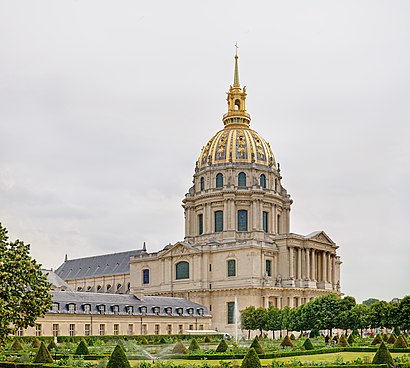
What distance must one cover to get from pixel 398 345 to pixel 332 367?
17.3m

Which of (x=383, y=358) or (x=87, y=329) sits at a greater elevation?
(x=87, y=329)

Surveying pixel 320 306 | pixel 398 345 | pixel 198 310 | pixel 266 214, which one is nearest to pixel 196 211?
pixel 266 214

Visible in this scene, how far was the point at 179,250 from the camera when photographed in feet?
304

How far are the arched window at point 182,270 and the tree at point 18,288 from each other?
2382 inches

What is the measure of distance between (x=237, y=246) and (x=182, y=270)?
949cm

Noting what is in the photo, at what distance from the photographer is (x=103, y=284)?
375 ft

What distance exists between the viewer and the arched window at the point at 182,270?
91.7m

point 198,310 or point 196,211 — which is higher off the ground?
point 196,211

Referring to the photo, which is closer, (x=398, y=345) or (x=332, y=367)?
(x=332, y=367)

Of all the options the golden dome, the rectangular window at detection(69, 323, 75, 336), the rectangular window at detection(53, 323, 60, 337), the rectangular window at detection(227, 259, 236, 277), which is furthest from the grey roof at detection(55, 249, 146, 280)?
the rectangular window at detection(53, 323, 60, 337)

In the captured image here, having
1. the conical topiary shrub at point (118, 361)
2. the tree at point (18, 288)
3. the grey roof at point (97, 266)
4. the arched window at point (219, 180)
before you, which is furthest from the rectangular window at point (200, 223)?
the conical topiary shrub at point (118, 361)

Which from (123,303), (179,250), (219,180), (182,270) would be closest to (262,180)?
(219,180)

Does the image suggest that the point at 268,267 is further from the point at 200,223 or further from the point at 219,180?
the point at 219,180

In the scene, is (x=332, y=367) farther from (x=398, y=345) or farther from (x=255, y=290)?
(x=255, y=290)
